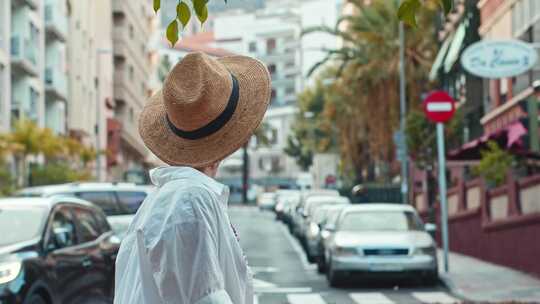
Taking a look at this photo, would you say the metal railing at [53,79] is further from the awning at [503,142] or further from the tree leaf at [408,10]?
the tree leaf at [408,10]

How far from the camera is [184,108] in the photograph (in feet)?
11.4

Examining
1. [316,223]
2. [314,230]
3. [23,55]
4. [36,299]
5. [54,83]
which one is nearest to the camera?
[36,299]

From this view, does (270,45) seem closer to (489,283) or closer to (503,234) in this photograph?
(503,234)

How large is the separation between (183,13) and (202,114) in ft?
4.51

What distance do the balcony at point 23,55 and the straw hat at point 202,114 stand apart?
140 ft

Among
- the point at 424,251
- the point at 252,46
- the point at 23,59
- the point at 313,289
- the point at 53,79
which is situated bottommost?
the point at 313,289

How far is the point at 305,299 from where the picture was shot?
58.0 ft

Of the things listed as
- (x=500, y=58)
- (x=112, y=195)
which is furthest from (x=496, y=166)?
(x=112, y=195)

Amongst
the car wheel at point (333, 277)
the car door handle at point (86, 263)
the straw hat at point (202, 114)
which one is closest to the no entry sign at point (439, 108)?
the car wheel at point (333, 277)

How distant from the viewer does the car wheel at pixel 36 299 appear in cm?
991

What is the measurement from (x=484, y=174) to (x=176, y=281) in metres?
23.4

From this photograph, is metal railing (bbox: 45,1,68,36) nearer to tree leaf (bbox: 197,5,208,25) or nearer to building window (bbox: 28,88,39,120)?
building window (bbox: 28,88,39,120)

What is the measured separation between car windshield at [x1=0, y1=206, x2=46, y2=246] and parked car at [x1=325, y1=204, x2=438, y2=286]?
29.9ft

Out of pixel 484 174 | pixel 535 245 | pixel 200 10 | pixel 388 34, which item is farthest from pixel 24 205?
pixel 388 34
